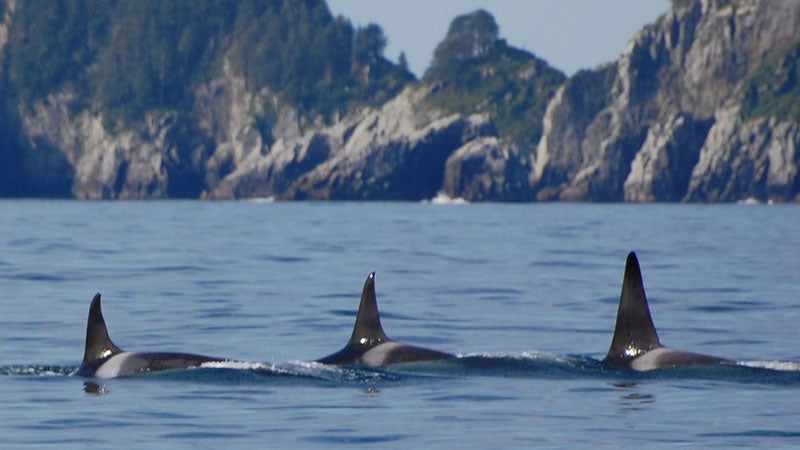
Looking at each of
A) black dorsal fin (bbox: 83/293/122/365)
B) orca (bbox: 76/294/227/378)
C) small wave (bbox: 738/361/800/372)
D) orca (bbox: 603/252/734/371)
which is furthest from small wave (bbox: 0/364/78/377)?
small wave (bbox: 738/361/800/372)

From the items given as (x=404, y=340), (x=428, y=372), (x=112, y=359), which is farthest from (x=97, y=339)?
(x=404, y=340)

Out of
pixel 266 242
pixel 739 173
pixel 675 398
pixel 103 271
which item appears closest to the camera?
pixel 675 398

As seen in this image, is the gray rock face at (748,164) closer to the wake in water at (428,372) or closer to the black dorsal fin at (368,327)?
the wake in water at (428,372)

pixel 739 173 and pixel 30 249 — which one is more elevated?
pixel 739 173

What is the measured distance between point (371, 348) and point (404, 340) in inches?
214

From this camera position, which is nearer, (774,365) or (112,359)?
(112,359)

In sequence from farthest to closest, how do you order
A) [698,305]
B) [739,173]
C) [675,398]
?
[739,173], [698,305], [675,398]

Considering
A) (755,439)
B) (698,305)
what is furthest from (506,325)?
(755,439)

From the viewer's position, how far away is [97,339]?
20.2 metres

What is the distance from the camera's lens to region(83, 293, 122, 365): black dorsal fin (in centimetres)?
2006

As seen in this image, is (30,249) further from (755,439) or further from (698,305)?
(755,439)

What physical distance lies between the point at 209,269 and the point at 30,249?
37.1 ft

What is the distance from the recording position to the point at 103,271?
41156mm

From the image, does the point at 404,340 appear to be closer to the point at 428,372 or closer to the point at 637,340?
the point at 428,372
